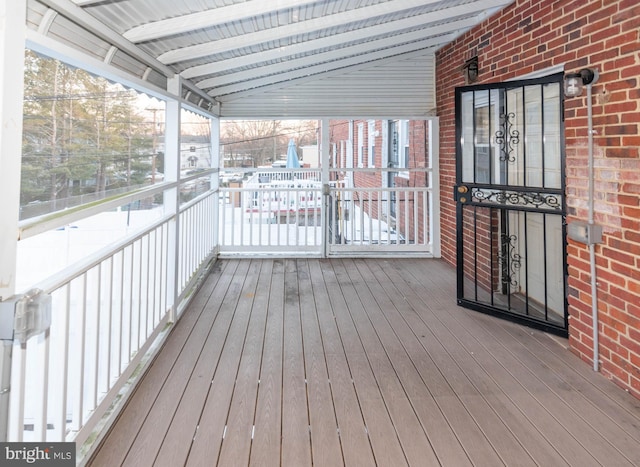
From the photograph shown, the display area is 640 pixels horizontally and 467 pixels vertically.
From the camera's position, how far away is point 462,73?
4.90 metres

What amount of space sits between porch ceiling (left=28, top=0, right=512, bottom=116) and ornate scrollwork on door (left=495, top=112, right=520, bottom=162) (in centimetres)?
109

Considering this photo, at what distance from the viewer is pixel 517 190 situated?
340cm

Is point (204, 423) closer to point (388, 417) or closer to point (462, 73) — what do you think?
point (388, 417)

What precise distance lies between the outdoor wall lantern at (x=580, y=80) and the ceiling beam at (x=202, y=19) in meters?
1.73

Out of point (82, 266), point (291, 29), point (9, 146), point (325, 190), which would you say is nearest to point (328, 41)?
point (291, 29)

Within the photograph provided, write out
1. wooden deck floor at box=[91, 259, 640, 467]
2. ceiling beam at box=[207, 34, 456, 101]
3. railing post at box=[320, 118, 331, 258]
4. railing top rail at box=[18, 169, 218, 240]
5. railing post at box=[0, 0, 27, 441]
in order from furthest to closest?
railing post at box=[320, 118, 331, 258] < ceiling beam at box=[207, 34, 456, 101] < wooden deck floor at box=[91, 259, 640, 467] < railing top rail at box=[18, 169, 218, 240] < railing post at box=[0, 0, 27, 441]

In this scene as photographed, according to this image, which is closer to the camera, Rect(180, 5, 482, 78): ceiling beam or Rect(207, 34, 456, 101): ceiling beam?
Rect(180, 5, 482, 78): ceiling beam

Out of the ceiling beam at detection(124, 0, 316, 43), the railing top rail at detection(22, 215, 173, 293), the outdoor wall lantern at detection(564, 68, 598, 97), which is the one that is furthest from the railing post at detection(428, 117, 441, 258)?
the railing top rail at detection(22, 215, 173, 293)

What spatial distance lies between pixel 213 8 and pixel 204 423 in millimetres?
2419

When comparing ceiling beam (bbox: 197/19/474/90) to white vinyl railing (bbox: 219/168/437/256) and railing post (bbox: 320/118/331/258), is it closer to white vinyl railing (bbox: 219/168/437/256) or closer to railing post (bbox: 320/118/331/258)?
railing post (bbox: 320/118/331/258)

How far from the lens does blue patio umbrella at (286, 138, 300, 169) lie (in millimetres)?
6199

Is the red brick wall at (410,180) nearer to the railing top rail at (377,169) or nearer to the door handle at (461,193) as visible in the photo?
the railing top rail at (377,169)

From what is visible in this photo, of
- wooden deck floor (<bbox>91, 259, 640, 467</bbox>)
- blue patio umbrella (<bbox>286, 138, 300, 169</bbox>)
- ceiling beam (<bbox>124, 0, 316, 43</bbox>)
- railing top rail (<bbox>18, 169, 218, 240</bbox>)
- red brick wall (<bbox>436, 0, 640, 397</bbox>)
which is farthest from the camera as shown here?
blue patio umbrella (<bbox>286, 138, 300, 169</bbox>)

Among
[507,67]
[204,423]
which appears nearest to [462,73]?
[507,67]
